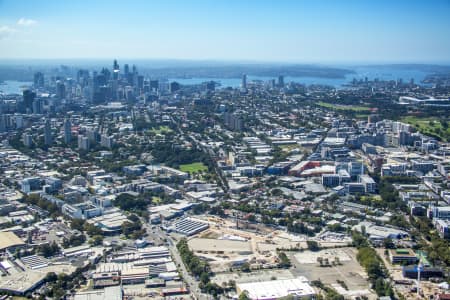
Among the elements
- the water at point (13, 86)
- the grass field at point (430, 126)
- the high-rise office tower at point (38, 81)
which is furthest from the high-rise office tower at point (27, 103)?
the grass field at point (430, 126)

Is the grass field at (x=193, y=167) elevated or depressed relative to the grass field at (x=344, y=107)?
depressed

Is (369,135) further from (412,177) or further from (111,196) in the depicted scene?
(111,196)

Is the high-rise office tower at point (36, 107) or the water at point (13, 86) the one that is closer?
the high-rise office tower at point (36, 107)

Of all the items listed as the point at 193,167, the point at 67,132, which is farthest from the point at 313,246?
the point at 67,132

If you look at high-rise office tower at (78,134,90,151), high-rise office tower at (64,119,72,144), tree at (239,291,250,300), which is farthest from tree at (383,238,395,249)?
high-rise office tower at (64,119,72,144)

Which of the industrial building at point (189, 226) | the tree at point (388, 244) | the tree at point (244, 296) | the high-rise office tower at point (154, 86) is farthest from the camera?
the high-rise office tower at point (154, 86)

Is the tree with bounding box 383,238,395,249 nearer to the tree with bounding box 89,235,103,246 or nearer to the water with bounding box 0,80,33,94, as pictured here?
the tree with bounding box 89,235,103,246

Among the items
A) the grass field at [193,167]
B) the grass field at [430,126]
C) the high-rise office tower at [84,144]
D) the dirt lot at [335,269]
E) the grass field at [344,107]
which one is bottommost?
the dirt lot at [335,269]

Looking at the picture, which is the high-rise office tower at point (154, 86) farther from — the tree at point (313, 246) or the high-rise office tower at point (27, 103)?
the tree at point (313, 246)
